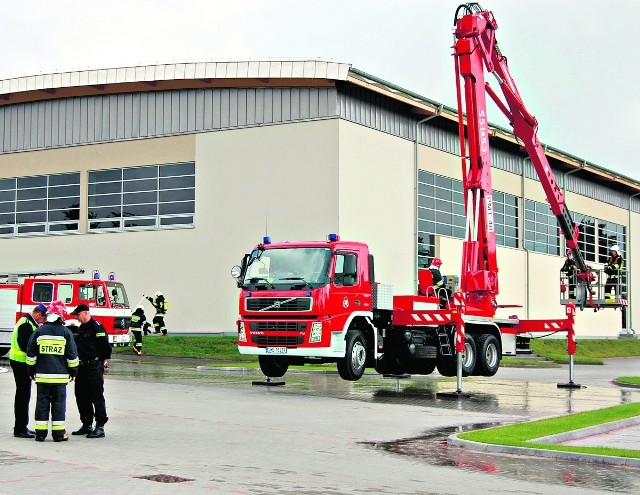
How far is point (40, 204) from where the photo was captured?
41688mm

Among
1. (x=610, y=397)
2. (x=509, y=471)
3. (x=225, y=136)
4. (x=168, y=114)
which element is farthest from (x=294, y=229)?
(x=509, y=471)

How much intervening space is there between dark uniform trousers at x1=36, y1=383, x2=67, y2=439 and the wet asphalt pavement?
32 cm

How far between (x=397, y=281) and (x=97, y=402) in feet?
81.2

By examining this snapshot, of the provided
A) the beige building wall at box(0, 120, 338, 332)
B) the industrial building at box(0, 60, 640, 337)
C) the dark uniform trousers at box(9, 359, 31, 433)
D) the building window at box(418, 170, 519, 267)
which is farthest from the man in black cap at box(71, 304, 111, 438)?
the building window at box(418, 170, 519, 267)

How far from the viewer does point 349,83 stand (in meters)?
35.1

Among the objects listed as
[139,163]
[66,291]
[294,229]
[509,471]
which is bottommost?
[509,471]

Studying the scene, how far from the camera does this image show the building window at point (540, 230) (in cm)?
4812

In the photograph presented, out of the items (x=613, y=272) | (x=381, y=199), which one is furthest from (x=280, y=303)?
(x=381, y=199)

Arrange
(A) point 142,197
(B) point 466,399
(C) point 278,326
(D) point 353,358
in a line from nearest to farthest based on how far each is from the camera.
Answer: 1. (B) point 466,399
2. (C) point 278,326
3. (D) point 353,358
4. (A) point 142,197

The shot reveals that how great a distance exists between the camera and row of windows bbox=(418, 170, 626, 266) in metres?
39.7

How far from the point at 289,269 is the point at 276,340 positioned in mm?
1446

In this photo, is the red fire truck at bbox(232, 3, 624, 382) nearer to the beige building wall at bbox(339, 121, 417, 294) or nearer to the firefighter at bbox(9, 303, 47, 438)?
the firefighter at bbox(9, 303, 47, 438)

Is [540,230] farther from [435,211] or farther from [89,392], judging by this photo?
[89,392]

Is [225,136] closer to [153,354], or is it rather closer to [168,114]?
[168,114]
